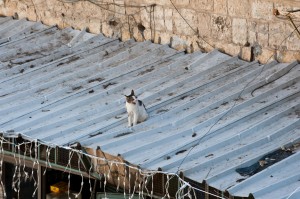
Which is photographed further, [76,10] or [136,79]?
[76,10]

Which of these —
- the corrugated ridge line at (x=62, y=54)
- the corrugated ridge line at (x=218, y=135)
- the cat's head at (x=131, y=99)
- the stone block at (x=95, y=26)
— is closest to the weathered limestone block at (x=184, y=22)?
the corrugated ridge line at (x=62, y=54)

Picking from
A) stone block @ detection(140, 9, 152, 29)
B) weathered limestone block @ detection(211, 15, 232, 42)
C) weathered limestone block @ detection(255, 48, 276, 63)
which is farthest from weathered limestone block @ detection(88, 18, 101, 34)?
weathered limestone block @ detection(255, 48, 276, 63)

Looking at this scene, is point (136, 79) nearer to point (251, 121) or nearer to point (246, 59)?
point (246, 59)

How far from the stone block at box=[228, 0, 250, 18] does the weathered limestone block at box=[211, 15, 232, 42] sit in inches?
4.1

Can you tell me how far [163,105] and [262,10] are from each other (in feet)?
5.04

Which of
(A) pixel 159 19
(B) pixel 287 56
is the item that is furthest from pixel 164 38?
(B) pixel 287 56

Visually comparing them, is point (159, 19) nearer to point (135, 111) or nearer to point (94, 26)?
point (94, 26)

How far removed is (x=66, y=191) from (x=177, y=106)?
1.84 meters

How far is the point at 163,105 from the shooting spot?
9.14m

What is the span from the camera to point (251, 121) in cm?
831

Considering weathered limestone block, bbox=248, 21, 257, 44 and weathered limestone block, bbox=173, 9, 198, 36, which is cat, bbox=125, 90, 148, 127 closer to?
weathered limestone block, bbox=248, 21, 257, 44

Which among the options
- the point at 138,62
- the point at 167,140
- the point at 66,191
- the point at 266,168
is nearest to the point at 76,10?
the point at 138,62

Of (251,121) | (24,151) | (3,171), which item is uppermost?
(251,121)

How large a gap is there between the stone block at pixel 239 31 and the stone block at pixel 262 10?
180 mm
